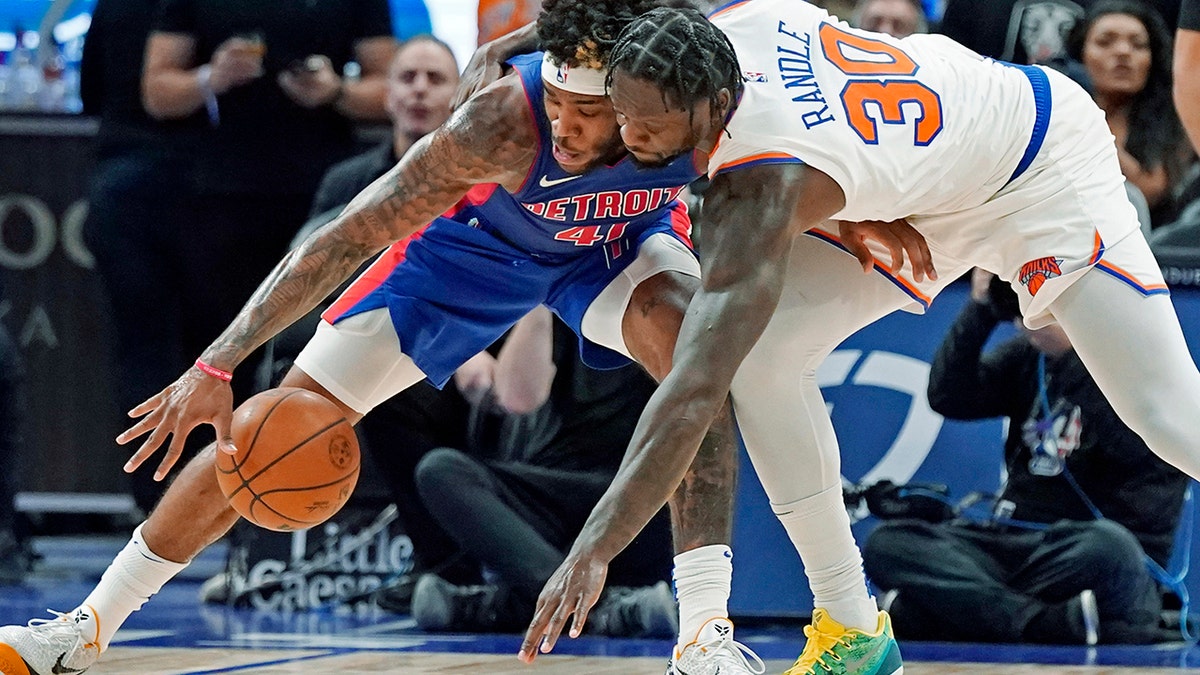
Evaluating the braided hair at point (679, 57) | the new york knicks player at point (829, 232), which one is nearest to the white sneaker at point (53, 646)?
the new york knicks player at point (829, 232)

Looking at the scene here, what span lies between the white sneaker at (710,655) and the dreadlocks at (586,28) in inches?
54.2

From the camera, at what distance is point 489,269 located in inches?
173

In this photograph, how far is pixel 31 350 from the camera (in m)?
8.37

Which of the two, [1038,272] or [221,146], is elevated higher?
[1038,272]

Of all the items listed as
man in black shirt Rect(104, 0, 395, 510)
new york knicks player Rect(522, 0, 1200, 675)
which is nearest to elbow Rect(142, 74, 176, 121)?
man in black shirt Rect(104, 0, 395, 510)

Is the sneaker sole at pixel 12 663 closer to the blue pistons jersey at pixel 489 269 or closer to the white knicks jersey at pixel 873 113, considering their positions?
the blue pistons jersey at pixel 489 269

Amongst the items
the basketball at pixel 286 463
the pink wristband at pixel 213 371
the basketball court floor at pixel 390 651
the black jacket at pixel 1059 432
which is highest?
the pink wristband at pixel 213 371

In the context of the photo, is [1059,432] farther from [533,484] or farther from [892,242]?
[892,242]

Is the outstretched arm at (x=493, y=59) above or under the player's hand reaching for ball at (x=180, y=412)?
above

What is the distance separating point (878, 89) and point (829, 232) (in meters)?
0.52

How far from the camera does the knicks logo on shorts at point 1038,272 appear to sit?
3754 mm

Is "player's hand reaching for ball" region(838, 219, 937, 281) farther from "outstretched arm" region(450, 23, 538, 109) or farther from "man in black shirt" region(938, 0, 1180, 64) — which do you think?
"man in black shirt" region(938, 0, 1180, 64)

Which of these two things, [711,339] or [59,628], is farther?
[59,628]

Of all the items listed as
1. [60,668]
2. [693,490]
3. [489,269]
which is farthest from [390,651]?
[693,490]
